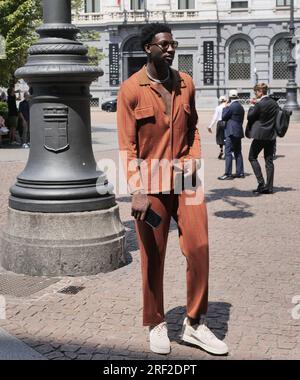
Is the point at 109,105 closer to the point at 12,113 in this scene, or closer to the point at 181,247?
the point at 12,113

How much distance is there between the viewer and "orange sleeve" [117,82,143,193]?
395 cm

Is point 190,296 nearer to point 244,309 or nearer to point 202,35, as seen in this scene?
point 244,309

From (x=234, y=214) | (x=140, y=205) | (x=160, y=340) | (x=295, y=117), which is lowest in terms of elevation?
(x=234, y=214)

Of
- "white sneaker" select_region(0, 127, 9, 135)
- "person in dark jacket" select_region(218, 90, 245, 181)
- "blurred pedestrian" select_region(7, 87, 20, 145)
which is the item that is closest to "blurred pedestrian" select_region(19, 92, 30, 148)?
"blurred pedestrian" select_region(7, 87, 20, 145)

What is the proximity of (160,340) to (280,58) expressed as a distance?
149ft

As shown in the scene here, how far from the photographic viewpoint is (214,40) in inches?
1882

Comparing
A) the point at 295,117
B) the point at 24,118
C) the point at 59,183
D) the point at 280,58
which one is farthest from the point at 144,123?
the point at 280,58

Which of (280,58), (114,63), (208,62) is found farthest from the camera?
(114,63)

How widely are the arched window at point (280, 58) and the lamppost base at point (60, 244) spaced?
43.4 m

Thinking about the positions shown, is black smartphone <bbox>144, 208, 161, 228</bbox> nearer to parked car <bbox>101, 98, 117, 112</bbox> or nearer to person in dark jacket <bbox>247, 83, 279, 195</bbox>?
person in dark jacket <bbox>247, 83, 279, 195</bbox>

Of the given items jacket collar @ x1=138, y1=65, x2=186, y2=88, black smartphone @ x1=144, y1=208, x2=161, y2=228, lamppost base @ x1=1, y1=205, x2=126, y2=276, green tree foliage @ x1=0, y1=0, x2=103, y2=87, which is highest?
green tree foliage @ x1=0, y1=0, x2=103, y2=87

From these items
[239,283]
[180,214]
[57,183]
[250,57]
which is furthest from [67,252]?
[250,57]

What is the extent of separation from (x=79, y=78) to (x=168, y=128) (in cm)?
220

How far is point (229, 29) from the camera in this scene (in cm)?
4781
